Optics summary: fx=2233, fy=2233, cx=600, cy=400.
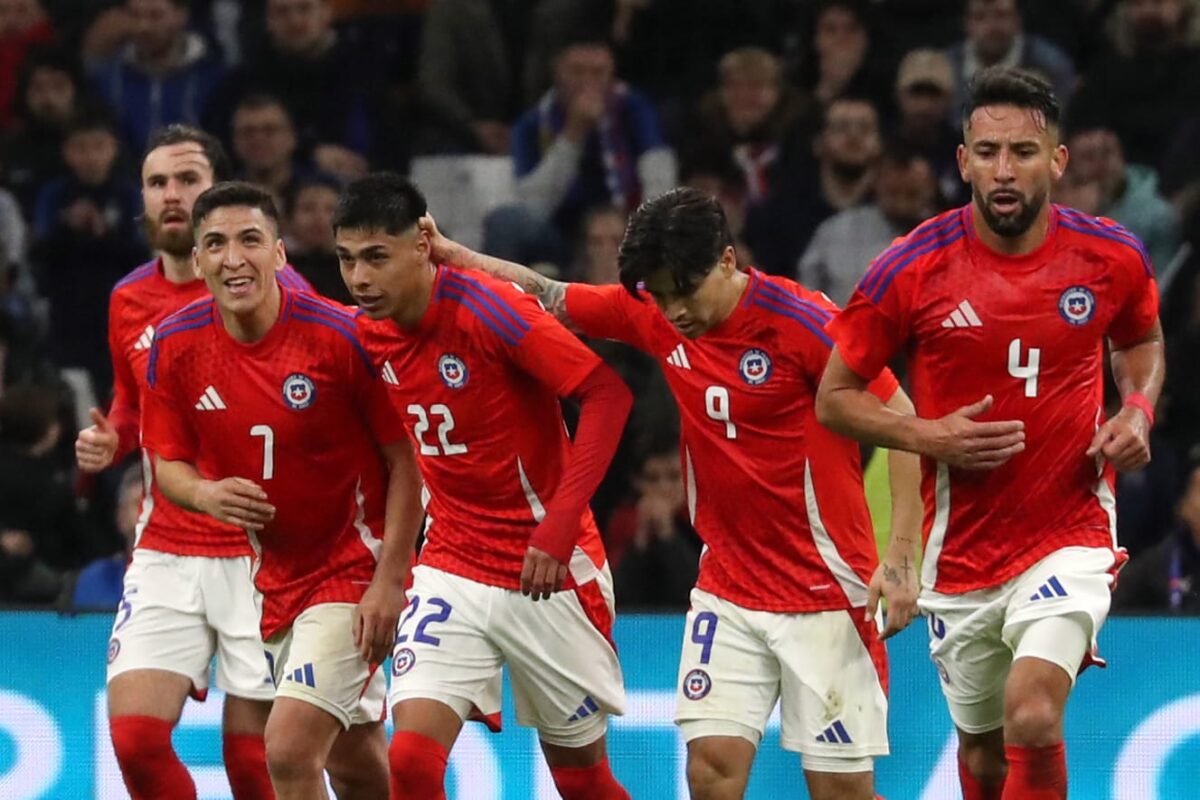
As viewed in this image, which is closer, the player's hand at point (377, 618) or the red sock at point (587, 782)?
the player's hand at point (377, 618)

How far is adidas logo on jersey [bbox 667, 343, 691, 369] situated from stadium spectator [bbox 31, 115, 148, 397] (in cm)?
424

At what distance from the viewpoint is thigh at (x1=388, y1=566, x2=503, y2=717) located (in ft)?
18.7

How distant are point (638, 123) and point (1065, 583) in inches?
179

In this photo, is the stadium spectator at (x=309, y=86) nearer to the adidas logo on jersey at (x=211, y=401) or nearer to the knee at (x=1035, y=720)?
the adidas logo on jersey at (x=211, y=401)

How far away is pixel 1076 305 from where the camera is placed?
5.32m

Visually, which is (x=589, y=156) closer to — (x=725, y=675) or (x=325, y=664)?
(x=325, y=664)

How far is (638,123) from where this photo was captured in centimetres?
941

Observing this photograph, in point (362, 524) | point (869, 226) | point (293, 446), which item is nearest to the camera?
point (293, 446)

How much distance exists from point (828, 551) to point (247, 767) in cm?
180

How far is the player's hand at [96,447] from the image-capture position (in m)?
6.33

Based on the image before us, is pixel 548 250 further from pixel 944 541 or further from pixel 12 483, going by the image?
pixel 944 541

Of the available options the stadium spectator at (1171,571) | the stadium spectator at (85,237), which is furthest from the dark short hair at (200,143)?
the stadium spectator at (1171,571)

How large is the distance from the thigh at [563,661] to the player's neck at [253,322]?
973 mm

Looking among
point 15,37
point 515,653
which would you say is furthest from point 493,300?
point 15,37
